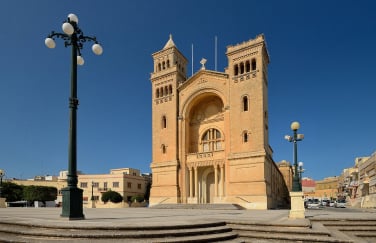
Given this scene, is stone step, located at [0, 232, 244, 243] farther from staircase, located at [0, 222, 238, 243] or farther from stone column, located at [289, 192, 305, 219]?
stone column, located at [289, 192, 305, 219]

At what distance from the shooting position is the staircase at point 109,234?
27.4 feet

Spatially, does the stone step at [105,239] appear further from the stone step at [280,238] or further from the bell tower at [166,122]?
the bell tower at [166,122]

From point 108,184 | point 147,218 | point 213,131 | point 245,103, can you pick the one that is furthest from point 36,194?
point 147,218

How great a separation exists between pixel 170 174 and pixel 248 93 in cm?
1351

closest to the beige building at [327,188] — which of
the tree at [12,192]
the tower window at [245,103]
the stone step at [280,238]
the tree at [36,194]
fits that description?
the tower window at [245,103]

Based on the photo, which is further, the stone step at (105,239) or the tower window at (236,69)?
the tower window at (236,69)

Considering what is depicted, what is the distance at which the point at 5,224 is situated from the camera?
34.6ft

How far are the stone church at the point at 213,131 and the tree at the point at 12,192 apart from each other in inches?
1318

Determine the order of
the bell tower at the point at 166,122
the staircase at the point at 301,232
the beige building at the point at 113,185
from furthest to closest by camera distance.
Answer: the beige building at the point at 113,185, the bell tower at the point at 166,122, the staircase at the point at 301,232

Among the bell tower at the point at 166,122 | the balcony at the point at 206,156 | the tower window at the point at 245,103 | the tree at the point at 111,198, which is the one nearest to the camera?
the tower window at the point at 245,103

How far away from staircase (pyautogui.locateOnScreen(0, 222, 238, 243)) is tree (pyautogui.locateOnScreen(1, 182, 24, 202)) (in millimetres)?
54479

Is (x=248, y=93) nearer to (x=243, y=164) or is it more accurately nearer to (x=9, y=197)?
(x=243, y=164)

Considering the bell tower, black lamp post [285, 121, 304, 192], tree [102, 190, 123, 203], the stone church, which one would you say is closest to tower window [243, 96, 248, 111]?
the stone church

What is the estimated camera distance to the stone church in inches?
1296
